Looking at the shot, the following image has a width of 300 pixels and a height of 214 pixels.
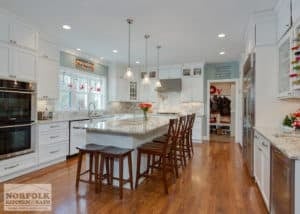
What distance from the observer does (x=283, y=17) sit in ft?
9.09

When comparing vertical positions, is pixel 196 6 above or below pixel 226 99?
above

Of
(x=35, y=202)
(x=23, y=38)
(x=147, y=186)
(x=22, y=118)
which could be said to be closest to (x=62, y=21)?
(x=23, y=38)

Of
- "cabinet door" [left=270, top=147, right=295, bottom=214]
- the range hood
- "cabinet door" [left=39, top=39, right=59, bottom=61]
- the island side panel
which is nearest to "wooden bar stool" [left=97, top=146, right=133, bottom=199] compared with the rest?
the island side panel

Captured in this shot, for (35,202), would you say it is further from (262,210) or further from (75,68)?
(75,68)

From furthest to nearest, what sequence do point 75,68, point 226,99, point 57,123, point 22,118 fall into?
point 226,99 → point 75,68 → point 57,123 → point 22,118

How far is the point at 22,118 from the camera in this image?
347 cm

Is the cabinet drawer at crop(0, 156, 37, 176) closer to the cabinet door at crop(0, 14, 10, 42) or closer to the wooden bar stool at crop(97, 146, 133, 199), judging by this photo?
the wooden bar stool at crop(97, 146, 133, 199)

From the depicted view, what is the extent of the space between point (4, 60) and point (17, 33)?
1.89 ft

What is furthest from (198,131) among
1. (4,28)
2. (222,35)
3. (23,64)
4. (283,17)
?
(4,28)

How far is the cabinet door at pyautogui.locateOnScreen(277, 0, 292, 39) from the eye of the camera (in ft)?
8.40

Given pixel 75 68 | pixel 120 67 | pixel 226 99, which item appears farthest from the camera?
pixel 226 99

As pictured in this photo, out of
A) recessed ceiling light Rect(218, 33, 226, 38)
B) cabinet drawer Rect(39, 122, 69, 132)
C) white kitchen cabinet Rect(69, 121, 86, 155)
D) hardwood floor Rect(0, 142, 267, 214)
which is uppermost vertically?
recessed ceiling light Rect(218, 33, 226, 38)

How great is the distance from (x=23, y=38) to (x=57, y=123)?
69.0 inches

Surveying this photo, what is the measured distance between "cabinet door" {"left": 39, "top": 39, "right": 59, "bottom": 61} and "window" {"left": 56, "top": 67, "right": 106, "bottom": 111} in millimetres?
658
